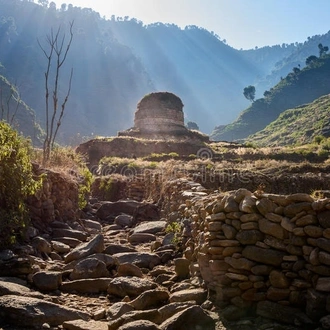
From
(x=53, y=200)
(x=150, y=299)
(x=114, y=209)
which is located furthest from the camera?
(x=114, y=209)

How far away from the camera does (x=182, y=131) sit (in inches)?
1633

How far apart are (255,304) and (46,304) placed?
6.22ft

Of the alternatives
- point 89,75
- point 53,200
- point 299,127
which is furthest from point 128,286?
point 89,75

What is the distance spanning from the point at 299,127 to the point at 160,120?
1197 inches

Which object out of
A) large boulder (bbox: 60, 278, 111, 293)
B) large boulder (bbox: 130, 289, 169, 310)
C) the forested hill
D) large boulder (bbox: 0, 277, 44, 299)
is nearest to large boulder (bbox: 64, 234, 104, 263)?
large boulder (bbox: 60, 278, 111, 293)

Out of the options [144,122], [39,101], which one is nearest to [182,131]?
[144,122]

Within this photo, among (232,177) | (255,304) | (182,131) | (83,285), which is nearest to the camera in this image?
(255,304)

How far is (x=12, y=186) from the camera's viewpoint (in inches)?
239

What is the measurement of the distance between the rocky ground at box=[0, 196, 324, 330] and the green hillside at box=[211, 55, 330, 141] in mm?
88824

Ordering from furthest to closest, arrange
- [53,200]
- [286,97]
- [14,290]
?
[286,97] < [53,200] < [14,290]

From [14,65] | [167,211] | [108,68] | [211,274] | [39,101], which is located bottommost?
[211,274]

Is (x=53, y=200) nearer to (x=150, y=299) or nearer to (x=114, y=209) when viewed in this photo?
(x=114, y=209)

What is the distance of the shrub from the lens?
223 inches

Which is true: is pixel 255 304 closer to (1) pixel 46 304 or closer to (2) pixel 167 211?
(1) pixel 46 304
